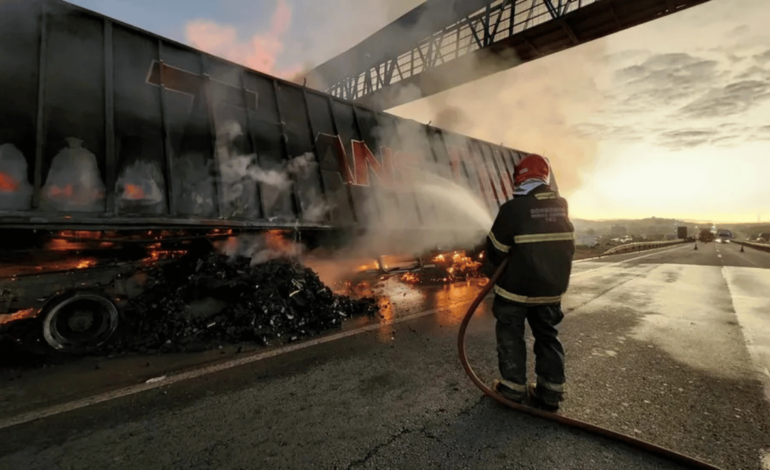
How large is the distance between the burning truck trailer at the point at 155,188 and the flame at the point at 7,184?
0.04 ft

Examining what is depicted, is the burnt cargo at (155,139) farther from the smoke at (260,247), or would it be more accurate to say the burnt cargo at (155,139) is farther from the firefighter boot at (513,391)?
the firefighter boot at (513,391)

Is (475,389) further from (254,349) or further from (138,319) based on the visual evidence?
(138,319)

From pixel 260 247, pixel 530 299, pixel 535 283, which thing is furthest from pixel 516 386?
pixel 260 247

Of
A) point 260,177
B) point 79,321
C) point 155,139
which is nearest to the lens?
point 79,321

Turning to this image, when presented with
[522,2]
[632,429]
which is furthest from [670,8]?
[632,429]

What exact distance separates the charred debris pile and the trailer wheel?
0.59 feet

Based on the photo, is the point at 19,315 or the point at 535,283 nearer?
the point at 535,283

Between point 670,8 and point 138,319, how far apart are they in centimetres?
1283

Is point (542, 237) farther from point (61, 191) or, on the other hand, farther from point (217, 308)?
point (61, 191)

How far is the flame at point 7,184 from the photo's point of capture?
3.32 m

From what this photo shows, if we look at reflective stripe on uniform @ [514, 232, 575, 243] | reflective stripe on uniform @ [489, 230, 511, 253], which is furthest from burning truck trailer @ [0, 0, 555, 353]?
reflective stripe on uniform @ [514, 232, 575, 243]

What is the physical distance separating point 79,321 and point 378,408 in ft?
11.6

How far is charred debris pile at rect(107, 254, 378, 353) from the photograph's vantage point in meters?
3.94

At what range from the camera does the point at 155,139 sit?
4301mm
